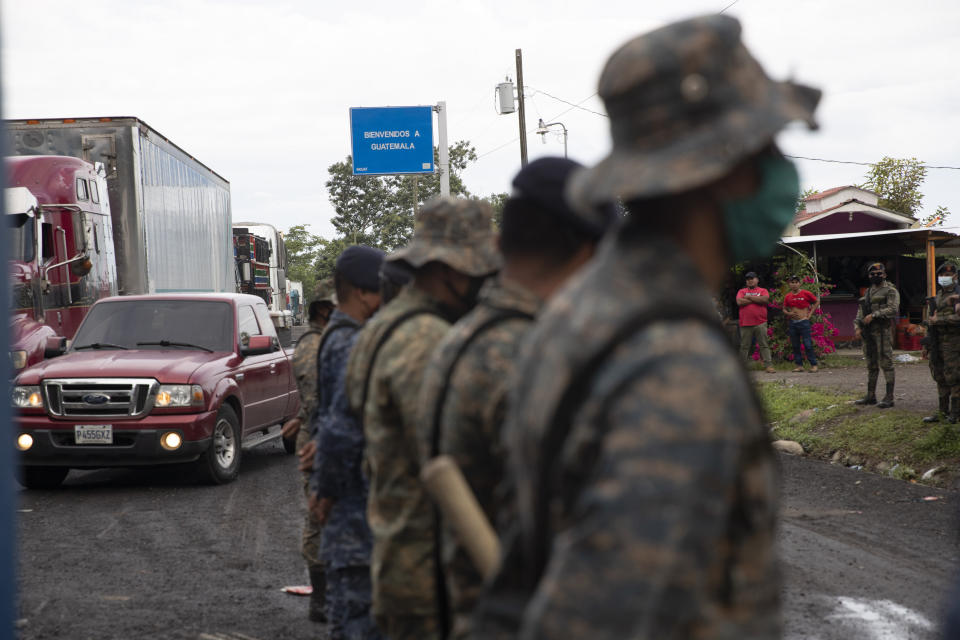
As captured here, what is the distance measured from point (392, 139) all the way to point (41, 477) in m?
17.3

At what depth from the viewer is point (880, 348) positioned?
1312 cm

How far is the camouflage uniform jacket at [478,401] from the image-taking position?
209cm

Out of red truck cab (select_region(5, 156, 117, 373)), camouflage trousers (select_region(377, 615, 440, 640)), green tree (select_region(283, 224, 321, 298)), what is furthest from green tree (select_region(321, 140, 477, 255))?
camouflage trousers (select_region(377, 615, 440, 640))

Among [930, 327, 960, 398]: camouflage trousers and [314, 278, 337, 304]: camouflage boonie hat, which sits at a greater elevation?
[314, 278, 337, 304]: camouflage boonie hat

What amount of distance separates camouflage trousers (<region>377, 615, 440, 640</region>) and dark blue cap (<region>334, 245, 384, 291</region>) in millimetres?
2142

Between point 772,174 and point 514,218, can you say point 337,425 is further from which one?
point 772,174

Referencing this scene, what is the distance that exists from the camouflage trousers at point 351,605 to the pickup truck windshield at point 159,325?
22.6 feet

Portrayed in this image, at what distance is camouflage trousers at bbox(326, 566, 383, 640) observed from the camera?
354cm

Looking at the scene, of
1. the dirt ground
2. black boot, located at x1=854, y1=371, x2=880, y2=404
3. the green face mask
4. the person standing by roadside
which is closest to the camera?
the green face mask

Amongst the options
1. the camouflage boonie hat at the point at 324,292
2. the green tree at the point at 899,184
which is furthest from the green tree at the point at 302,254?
the camouflage boonie hat at the point at 324,292

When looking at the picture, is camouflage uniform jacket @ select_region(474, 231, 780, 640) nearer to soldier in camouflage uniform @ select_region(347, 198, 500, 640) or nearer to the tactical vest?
the tactical vest

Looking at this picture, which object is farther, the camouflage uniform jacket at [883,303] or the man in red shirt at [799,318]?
the man in red shirt at [799,318]

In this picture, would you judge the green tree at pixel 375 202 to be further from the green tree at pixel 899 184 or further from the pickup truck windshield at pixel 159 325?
the pickup truck windshield at pixel 159 325

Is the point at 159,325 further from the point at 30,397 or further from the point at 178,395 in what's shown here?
the point at 30,397
